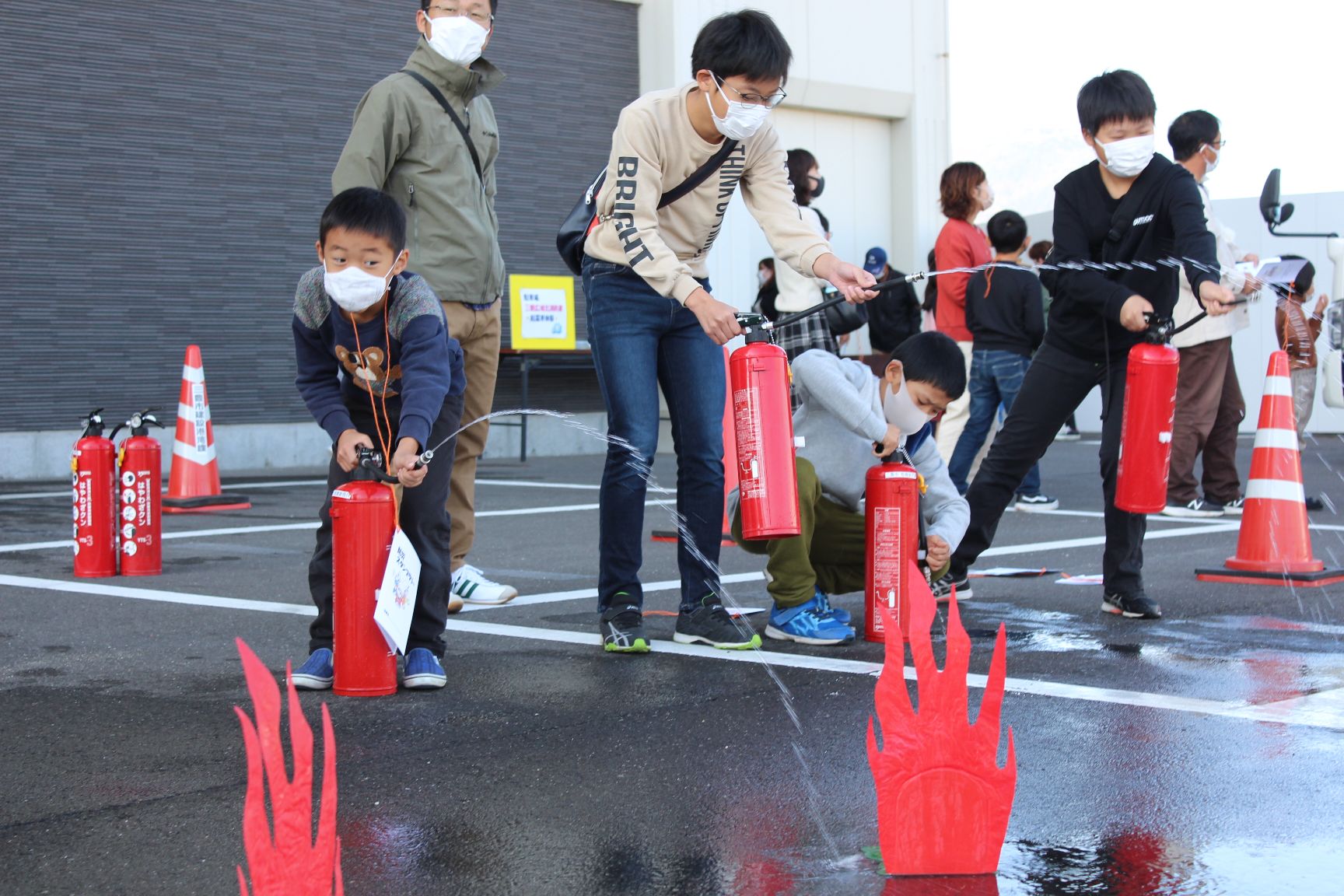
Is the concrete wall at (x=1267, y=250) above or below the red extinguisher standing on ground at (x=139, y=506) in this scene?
above

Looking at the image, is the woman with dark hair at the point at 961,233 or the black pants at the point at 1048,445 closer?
the black pants at the point at 1048,445

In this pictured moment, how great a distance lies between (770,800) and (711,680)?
1.18 m

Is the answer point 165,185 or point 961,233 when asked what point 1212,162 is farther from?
point 165,185

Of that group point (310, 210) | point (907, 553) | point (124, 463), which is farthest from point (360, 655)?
point (310, 210)

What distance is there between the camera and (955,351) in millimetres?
4922

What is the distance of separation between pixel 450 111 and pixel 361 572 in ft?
6.88

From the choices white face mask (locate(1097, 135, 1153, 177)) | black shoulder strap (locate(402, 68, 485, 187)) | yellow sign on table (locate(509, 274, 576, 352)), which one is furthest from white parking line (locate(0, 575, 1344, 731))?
yellow sign on table (locate(509, 274, 576, 352))

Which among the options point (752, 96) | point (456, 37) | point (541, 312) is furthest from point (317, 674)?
point (541, 312)

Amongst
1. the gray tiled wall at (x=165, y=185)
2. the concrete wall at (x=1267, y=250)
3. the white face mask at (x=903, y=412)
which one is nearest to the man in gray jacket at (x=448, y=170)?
the white face mask at (x=903, y=412)

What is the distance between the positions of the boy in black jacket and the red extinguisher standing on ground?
136 inches

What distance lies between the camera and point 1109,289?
5.16 m

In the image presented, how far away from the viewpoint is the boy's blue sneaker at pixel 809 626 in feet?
15.8

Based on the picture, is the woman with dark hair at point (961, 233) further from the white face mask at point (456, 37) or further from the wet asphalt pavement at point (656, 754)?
the white face mask at point (456, 37)

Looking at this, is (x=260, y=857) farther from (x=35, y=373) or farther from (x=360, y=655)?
(x=35, y=373)
